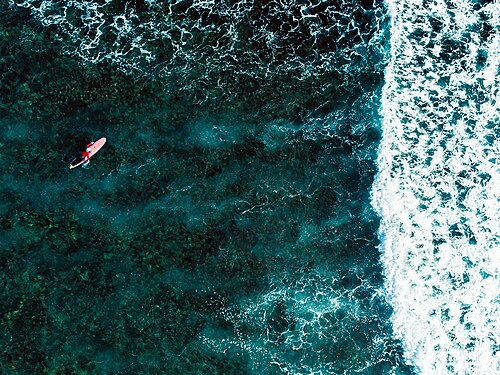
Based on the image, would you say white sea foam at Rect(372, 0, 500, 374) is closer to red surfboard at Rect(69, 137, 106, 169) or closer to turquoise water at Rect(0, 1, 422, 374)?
turquoise water at Rect(0, 1, 422, 374)

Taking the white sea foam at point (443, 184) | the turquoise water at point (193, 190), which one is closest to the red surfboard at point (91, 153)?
the turquoise water at point (193, 190)

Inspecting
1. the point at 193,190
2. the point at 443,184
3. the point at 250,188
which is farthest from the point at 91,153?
the point at 443,184

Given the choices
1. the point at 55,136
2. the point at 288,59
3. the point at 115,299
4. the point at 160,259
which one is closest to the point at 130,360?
the point at 115,299

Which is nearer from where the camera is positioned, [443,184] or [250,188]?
[443,184]

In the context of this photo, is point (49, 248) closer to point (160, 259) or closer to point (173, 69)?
point (160, 259)

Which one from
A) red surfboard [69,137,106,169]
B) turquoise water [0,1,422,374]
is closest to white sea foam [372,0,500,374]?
turquoise water [0,1,422,374]

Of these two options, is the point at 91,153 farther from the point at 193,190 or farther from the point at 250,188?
the point at 250,188

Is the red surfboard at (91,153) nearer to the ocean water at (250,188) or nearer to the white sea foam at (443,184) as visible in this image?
the ocean water at (250,188)
